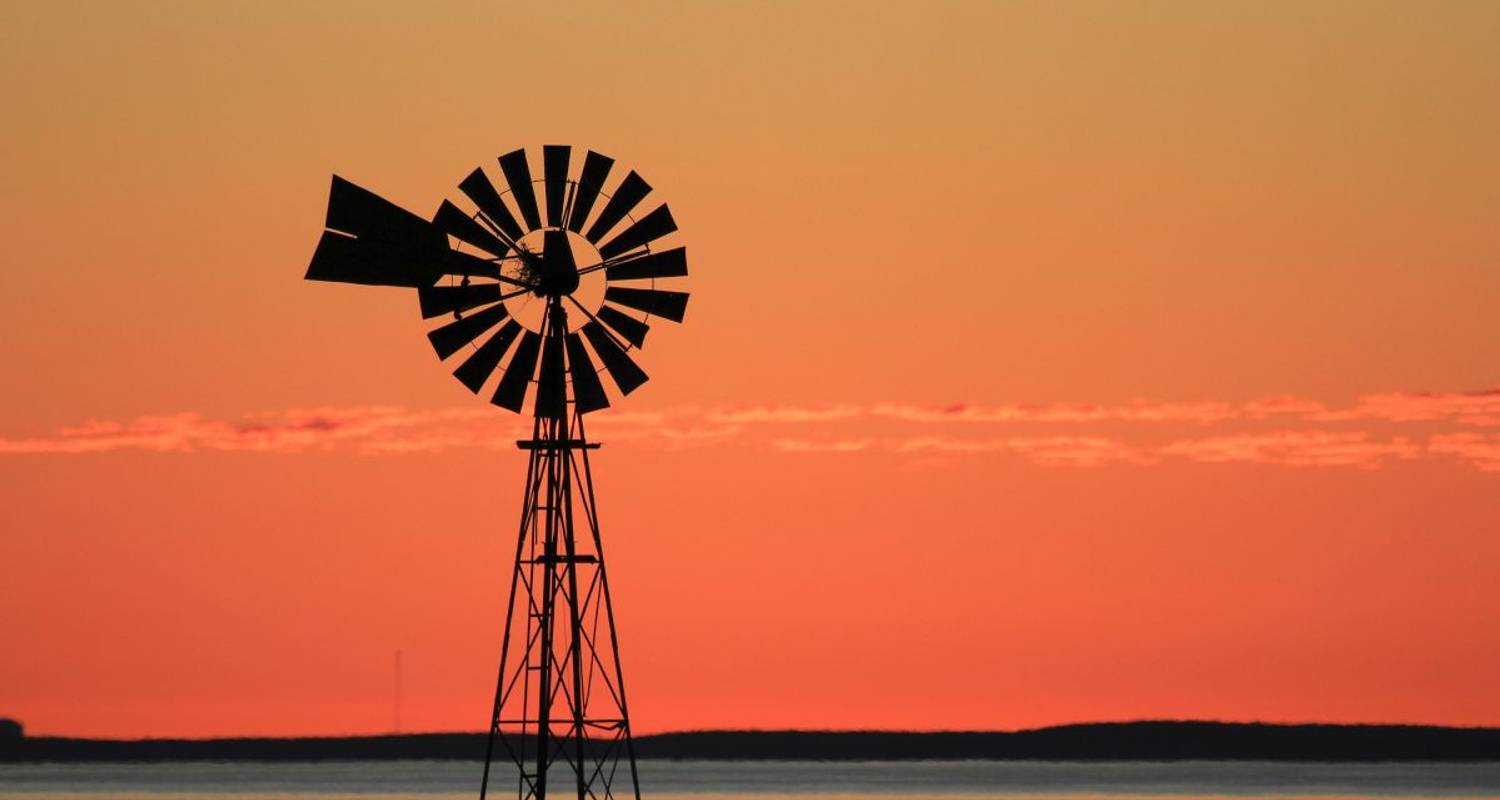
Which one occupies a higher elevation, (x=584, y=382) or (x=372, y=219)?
(x=372, y=219)

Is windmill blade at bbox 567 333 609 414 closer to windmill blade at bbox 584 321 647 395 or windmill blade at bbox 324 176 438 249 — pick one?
windmill blade at bbox 584 321 647 395

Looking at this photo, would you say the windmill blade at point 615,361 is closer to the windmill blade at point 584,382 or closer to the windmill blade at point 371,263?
the windmill blade at point 584,382

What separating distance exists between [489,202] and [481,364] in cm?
266

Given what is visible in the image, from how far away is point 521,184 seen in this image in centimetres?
4834

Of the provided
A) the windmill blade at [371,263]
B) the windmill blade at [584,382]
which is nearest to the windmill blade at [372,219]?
the windmill blade at [371,263]

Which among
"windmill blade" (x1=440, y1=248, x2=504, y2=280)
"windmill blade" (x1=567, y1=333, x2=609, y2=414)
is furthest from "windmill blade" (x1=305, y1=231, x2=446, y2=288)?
"windmill blade" (x1=567, y1=333, x2=609, y2=414)

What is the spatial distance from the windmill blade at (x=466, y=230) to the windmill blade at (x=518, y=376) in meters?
1.59

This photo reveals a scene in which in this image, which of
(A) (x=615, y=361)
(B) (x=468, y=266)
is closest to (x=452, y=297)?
(B) (x=468, y=266)

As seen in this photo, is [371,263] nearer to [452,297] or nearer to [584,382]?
[452,297]

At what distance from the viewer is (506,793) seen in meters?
166

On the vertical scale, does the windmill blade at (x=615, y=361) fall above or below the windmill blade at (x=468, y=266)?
below

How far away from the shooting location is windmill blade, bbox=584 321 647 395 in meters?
48.5

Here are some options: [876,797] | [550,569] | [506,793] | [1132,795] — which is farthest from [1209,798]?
[550,569]

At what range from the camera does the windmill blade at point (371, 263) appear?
46.7 meters
